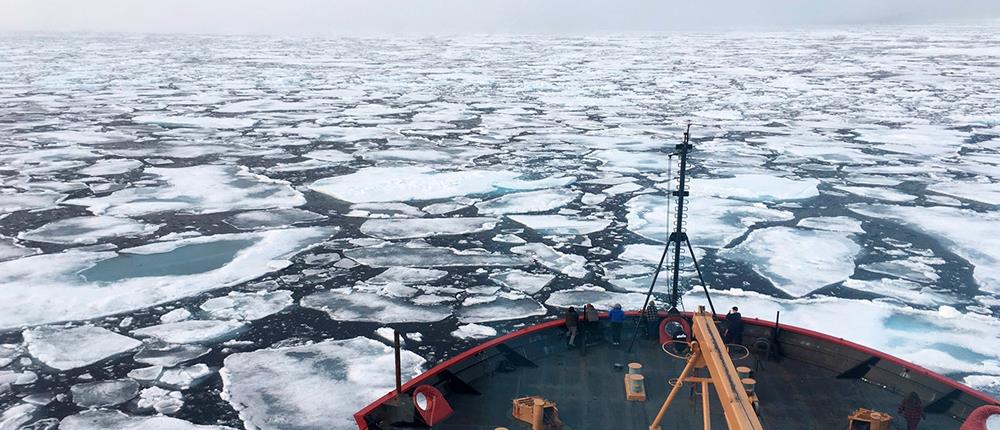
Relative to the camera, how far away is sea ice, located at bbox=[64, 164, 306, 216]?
446 inches

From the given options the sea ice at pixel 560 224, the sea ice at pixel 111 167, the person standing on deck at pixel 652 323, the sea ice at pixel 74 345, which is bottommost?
the sea ice at pixel 74 345

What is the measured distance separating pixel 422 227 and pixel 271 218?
7.10ft

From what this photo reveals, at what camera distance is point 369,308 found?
791 cm

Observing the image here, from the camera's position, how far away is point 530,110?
868 inches

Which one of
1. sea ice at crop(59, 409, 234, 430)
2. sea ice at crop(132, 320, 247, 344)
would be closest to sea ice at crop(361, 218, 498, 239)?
sea ice at crop(132, 320, 247, 344)

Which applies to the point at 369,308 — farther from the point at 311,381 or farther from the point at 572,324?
the point at 572,324

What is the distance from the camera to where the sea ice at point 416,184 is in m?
12.3

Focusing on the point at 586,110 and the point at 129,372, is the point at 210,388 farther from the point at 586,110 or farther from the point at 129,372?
the point at 586,110

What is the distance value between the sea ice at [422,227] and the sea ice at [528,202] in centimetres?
53

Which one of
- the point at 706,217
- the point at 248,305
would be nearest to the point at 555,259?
the point at 706,217

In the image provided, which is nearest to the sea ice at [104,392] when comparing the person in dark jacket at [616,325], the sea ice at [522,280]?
Result: the person in dark jacket at [616,325]

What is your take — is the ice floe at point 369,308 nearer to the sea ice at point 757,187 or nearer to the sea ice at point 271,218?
the sea ice at point 271,218

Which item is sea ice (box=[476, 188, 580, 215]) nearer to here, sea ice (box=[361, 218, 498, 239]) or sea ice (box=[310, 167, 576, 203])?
sea ice (box=[310, 167, 576, 203])

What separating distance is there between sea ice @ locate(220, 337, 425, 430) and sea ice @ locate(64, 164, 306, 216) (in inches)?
197
